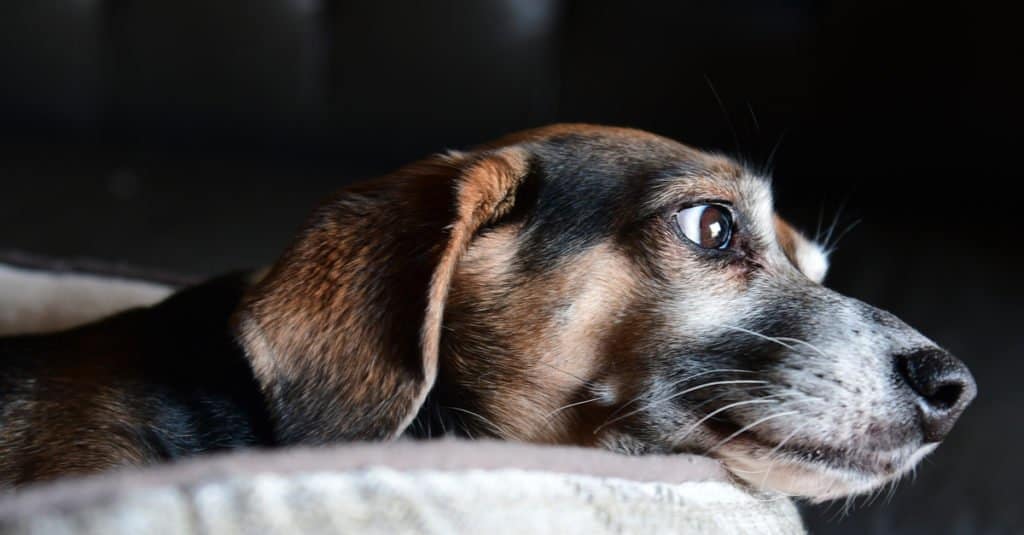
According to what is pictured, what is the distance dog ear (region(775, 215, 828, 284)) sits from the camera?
5.73 ft

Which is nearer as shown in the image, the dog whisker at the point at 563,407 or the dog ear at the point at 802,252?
the dog whisker at the point at 563,407

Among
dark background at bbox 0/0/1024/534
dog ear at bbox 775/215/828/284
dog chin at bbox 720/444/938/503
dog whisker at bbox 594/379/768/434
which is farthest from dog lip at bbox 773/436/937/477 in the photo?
dark background at bbox 0/0/1024/534

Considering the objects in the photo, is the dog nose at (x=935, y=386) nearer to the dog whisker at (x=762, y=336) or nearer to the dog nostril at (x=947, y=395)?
the dog nostril at (x=947, y=395)

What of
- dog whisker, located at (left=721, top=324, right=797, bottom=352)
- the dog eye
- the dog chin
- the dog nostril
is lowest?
the dog chin

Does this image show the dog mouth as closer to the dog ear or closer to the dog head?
the dog head

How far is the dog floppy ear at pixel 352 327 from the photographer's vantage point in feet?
4.16

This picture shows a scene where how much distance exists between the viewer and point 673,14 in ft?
10.2

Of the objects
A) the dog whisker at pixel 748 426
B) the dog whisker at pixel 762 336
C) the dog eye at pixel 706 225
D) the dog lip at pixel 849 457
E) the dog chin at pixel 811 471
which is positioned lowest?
the dog chin at pixel 811 471

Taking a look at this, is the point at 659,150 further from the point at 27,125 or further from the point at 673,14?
the point at 27,125

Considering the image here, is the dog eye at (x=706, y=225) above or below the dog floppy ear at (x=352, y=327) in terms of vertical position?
above

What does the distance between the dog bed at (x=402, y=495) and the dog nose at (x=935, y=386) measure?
28 cm

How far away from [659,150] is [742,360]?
388 millimetres

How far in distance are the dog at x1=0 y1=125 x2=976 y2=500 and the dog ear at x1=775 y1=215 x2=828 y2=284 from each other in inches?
10.2

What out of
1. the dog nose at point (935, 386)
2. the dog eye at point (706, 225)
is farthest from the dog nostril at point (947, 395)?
the dog eye at point (706, 225)
